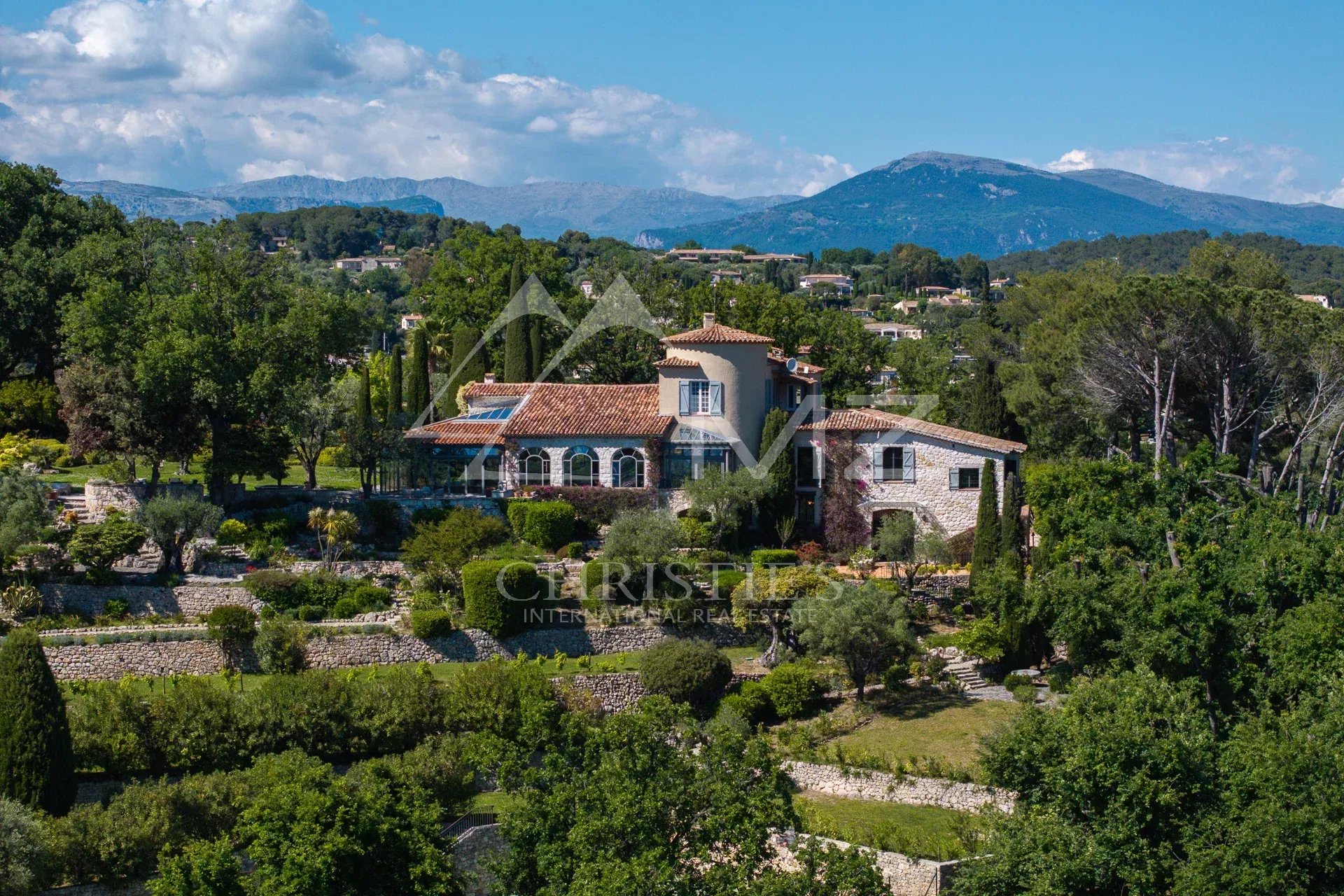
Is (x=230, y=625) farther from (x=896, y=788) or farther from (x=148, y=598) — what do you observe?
(x=896, y=788)

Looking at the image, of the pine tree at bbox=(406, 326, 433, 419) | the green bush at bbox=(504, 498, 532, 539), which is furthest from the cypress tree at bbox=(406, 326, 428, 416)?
the green bush at bbox=(504, 498, 532, 539)

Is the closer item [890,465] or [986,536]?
[986,536]

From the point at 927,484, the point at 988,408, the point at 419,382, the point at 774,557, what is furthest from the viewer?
the point at 419,382

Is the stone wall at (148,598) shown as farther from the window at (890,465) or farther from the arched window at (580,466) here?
the window at (890,465)

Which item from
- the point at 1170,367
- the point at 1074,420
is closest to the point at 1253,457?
the point at 1170,367

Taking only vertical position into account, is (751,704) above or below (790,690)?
below

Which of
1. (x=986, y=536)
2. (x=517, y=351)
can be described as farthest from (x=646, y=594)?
(x=517, y=351)

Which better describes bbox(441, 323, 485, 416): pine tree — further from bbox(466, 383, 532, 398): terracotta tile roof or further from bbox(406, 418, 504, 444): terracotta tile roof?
bbox(406, 418, 504, 444): terracotta tile roof
